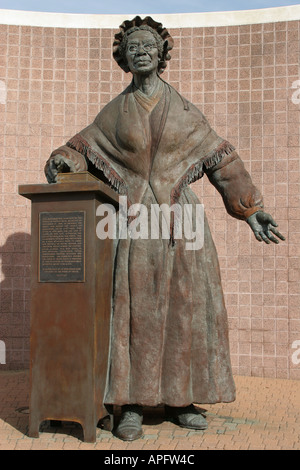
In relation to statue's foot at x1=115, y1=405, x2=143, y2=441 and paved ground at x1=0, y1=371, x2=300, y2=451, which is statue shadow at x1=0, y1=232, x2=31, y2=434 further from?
statue's foot at x1=115, y1=405, x2=143, y2=441

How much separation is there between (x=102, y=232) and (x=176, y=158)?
0.78 m

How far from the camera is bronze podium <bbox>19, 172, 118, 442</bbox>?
3877 mm

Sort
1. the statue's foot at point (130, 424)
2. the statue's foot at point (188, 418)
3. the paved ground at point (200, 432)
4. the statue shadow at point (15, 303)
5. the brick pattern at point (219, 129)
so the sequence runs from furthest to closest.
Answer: the statue shadow at point (15, 303) → the brick pattern at point (219, 129) → the statue's foot at point (188, 418) → the statue's foot at point (130, 424) → the paved ground at point (200, 432)

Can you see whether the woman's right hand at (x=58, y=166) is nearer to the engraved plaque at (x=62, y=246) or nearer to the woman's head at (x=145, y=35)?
the engraved plaque at (x=62, y=246)

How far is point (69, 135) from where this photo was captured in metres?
7.07

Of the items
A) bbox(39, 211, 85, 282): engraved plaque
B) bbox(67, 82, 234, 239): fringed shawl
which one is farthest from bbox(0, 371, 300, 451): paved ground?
bbox(67, 82, 234, 239): fringed shawl

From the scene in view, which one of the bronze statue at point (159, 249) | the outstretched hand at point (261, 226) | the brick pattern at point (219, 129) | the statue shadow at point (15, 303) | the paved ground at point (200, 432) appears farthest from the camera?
the statue shadow at point (15, 303)

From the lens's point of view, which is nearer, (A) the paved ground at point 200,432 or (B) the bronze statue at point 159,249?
(A) the paved ground at point 200,432

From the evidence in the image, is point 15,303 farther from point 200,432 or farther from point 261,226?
point 261,226

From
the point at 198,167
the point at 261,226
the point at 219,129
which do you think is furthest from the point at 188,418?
the point at 219,129

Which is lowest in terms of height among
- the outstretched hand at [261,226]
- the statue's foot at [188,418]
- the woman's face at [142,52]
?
the statue's foot at [188,418]

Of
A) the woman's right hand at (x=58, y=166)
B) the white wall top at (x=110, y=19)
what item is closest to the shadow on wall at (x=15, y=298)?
the white wall top at (x=110, y=19)

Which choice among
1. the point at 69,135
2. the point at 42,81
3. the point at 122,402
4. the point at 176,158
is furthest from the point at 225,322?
the point at 42,81

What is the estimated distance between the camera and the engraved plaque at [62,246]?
12.9ft
